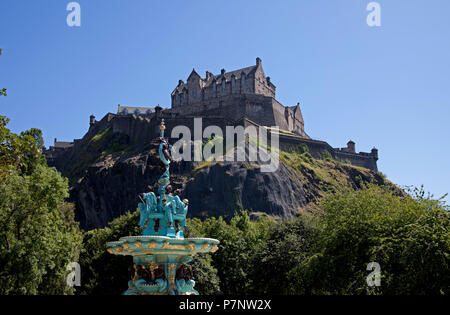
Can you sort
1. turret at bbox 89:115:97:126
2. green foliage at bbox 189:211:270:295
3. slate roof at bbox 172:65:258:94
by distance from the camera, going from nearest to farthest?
green foliage at bbox 189:211:270:295, slate roof at bbox 172:65:258:94, turret at bbox 89:115:97:126

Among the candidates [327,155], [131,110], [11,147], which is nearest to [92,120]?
[131,110]

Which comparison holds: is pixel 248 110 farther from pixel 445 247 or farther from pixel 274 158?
pixel 445 247

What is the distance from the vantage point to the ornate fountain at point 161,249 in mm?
17703

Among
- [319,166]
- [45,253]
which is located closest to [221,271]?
[45,253]

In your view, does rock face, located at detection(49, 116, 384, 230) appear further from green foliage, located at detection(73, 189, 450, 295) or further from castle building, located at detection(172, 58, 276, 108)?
green foliage, located at detection(73, 189, 450, 295)

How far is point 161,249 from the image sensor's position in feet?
58.7

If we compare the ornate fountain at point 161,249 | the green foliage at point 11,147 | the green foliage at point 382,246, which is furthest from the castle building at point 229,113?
the ornate fountain at point 161,249

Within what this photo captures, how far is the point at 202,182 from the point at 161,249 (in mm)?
70059

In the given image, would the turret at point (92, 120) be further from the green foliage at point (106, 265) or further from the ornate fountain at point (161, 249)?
the ornate fountain at point (161, 249)

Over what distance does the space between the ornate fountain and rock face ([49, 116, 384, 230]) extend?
63112mm

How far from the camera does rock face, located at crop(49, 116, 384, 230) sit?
86125 millimetres

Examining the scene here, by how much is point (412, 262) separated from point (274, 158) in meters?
72.1

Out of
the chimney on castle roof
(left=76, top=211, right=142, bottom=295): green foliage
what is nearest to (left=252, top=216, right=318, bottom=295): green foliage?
(left=76, top=211, right=142, bottom=295): green foliage
